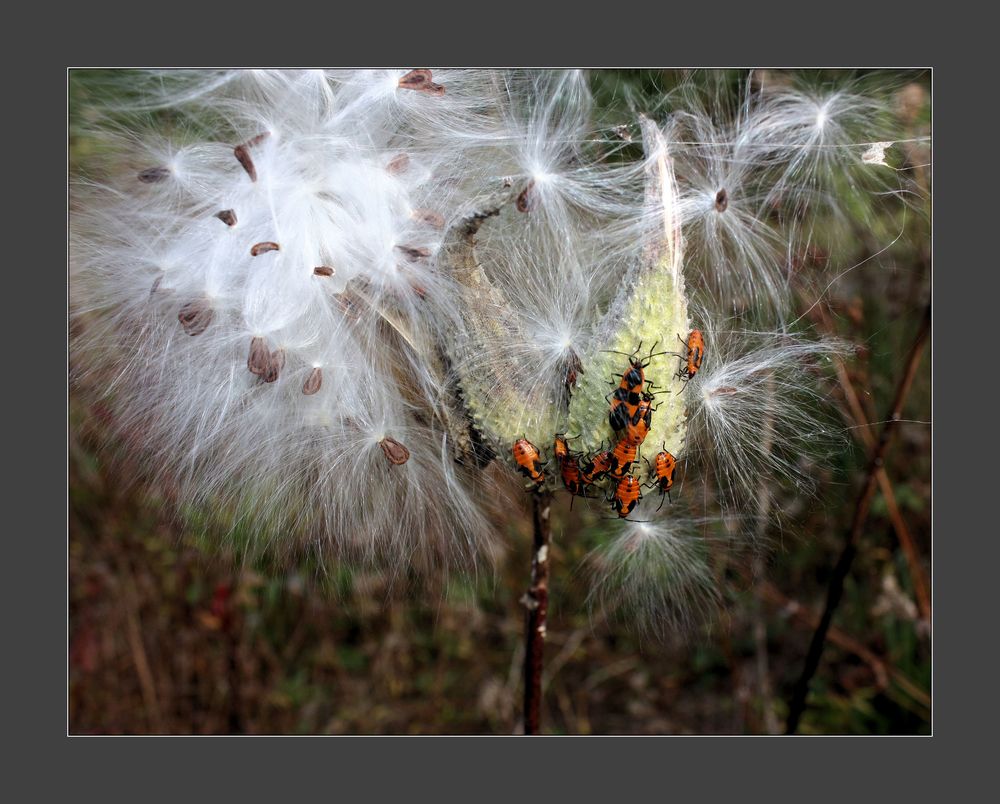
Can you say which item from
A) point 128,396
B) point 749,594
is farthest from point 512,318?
point 749,594

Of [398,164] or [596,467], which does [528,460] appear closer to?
[596,467]

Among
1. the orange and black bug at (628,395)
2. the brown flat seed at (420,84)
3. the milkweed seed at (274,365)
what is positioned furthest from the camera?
the brown flat seed at (420,84)

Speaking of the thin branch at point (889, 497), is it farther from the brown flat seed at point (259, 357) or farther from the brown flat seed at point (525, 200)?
the brown flat seed at point (259, 357)

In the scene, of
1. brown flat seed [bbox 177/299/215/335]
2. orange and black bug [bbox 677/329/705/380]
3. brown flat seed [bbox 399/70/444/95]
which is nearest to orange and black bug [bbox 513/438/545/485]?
orange and black bug [bbox 677/329/705/380]

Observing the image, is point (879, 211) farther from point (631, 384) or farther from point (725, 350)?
point (631, 384)

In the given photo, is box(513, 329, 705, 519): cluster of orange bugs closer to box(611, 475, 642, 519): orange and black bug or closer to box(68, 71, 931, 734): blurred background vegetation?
box(611, 475, 642, 519): orange and black bug

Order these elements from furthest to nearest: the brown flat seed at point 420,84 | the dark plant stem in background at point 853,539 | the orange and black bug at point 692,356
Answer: the dark plant stem in background at point 853,539 < the brown flat seed at point 420,84 < the orange and black bug at point 692,356

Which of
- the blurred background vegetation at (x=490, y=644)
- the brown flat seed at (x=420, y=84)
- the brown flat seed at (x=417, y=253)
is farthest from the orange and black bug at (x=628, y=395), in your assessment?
the blurred background vegetation at (x=490, y=644)
